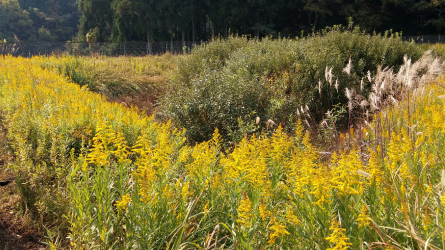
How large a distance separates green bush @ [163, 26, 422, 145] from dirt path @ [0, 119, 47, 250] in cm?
290

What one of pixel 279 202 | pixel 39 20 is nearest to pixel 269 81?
pixel 279 202

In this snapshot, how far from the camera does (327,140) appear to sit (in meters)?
4.66

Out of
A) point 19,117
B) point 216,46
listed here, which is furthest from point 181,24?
point 19,117

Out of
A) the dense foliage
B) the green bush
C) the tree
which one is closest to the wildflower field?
the green bush

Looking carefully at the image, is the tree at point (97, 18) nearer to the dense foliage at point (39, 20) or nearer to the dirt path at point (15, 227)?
the dense foliage at point (39, 20)

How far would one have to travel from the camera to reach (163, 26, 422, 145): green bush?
634cm

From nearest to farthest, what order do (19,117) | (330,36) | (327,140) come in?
(19,117)
(327,140)
(330,36)

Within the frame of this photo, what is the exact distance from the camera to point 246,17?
3400cm

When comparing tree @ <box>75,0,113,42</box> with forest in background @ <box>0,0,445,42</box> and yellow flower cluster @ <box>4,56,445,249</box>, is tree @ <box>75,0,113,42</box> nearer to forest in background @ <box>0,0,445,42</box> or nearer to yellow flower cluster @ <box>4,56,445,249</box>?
forest in background @ <box>0,0,445,42</box>

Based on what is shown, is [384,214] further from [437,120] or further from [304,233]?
[437,120]

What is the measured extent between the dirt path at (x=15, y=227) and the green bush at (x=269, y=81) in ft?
9.53

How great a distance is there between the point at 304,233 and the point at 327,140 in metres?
3.07

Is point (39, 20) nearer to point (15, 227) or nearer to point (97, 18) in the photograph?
point (97, 18)

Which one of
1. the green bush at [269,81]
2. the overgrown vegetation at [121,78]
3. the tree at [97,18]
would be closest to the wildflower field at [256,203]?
the green bush at [269,81]
